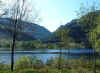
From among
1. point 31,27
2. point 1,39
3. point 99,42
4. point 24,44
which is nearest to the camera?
point 31,27

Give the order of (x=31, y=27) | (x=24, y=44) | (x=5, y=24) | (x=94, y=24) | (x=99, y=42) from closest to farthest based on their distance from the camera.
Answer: (x=5, y=24)
(x=31, y=27)
(x=94, y=24)
(x=99, y=42)
(x=24, y=44)

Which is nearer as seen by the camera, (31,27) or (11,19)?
(11,19)

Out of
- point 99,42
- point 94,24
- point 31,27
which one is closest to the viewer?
point 31,27

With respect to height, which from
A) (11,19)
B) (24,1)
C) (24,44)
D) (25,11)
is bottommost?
(24,44)

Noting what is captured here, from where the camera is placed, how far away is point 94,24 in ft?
42.1

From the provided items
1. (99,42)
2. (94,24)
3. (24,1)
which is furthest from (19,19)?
(99,42)

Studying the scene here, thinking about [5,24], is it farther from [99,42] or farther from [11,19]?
[99,42]

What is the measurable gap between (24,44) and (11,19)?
21.3 ft

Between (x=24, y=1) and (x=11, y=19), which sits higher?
(x=24, y=1)

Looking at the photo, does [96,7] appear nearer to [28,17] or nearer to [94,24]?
[94,24]

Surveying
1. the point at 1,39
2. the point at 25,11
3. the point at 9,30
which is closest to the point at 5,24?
the point at 9,30

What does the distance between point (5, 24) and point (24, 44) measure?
6515 mm

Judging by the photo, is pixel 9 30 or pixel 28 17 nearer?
pixel 9 30

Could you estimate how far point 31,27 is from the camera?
10.3 metres
